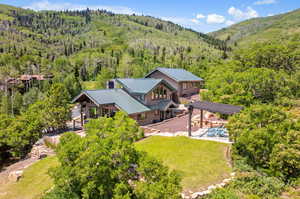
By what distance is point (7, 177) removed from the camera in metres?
18.6

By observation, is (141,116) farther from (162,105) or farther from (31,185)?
(31,185)

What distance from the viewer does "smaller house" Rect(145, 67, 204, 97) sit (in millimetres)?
42781

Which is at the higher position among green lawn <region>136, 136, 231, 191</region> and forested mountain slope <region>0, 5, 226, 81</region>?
forested mountain slope <region>0, 5, 226, 81</region>

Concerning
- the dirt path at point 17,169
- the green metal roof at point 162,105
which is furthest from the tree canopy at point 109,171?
the green metal roof at point 162,105

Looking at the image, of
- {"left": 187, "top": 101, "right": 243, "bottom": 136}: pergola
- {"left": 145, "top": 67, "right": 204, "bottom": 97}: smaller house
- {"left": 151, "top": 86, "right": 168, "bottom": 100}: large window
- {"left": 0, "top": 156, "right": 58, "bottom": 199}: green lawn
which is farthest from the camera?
{"left": 145, "top": 67, "right": 204, "bottom": 97}: smaller house

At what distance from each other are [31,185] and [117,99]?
538 inches

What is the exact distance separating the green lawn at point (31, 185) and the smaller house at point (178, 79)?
27913mm

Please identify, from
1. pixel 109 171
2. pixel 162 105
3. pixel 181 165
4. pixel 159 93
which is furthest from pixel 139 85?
pixel 109 171

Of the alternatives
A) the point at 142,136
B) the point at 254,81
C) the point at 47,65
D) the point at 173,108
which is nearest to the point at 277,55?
the point at 254,81

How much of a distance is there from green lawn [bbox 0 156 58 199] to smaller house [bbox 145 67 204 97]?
27913mm

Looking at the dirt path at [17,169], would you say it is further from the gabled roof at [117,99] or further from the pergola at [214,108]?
the pergola at [214,108]

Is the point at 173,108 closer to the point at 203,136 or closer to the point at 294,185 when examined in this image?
the point at 203,136

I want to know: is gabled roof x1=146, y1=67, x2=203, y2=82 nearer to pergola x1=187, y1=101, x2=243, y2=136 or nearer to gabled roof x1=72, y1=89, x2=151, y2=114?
gabled roof x1=72, y1=89, x2=151, y2=114

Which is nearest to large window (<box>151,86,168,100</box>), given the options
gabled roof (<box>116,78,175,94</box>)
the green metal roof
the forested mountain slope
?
the green metal roof
